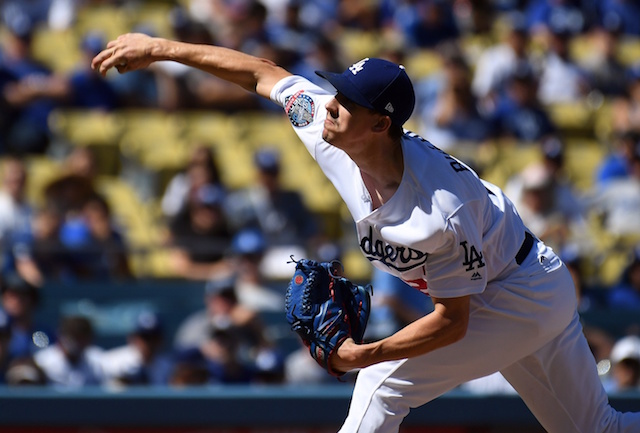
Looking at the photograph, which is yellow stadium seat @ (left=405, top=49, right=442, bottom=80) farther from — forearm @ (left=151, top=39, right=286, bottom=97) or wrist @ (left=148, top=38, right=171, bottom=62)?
wrist @ (left=148, top=38, right=171, bottom=62)

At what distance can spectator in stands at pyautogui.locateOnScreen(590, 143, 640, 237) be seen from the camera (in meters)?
8.48

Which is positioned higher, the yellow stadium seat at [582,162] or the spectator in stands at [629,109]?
the spectator in stands at [629,109]

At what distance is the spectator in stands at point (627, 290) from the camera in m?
7.94

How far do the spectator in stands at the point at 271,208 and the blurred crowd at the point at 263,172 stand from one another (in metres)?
0.02

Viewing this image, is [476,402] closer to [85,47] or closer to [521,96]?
[521,96]

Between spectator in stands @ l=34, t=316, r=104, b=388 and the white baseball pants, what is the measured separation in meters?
3.03

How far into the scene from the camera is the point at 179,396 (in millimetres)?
5902

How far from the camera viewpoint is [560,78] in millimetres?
10422

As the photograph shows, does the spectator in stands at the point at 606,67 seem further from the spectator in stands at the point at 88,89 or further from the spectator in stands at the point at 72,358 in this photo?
the spectator in stands at the point at 72,358

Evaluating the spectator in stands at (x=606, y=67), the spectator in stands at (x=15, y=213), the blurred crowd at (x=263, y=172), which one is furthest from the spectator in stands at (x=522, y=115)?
the spectator in stands at (x=15, y=213)

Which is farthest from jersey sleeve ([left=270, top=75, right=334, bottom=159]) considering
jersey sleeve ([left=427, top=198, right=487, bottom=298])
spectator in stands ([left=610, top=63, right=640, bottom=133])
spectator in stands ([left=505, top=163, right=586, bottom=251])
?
spectator in stands ([left=610, top=63, right=640, bottom=133])

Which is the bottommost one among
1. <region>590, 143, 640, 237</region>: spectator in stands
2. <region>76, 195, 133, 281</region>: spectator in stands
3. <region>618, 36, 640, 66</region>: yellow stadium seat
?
<region>590, 143, 640, 237</region>: spectator in stands

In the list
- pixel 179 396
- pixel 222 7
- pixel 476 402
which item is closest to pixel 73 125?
pixel 222 7

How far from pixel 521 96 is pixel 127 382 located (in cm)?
461
